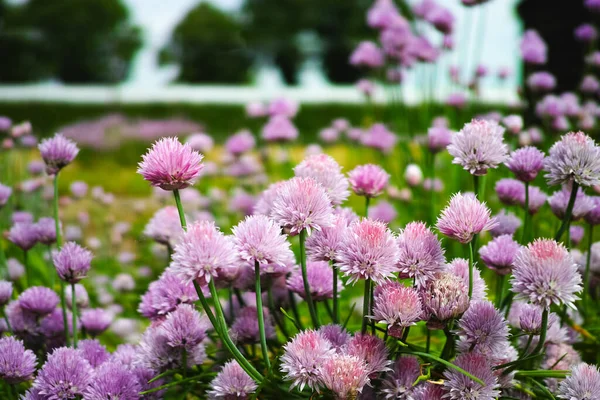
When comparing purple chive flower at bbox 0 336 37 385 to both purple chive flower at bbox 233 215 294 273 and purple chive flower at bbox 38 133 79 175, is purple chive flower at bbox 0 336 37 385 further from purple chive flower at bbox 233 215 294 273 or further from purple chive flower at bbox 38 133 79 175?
purple chive flower at bbox 233 215 294 273

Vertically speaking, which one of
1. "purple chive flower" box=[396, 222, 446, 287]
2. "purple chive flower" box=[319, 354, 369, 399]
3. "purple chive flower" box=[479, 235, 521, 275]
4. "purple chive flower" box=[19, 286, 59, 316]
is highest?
"purple chive flower" box=[396, 222, 446, 287]

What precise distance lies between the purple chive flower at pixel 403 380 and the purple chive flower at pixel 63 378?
53cm

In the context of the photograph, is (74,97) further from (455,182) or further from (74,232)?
(455,182)

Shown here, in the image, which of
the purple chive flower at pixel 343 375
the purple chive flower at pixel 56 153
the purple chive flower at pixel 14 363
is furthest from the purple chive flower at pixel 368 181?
the purple chive flower at pixel 14 363

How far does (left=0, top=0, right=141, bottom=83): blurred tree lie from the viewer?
1775 centimetres

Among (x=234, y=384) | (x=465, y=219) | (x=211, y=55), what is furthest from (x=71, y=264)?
(x=211, y=55)

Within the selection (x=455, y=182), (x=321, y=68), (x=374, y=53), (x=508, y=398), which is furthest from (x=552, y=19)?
(x=321, y=68)

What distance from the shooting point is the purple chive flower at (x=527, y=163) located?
3.80 feet

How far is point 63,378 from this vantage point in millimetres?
1044

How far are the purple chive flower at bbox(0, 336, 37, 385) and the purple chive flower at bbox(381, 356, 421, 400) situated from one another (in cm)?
67

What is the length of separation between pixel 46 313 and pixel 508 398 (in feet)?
3.32

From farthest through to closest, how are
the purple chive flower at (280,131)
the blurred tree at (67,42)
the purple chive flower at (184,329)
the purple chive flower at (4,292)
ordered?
the blurred tree at (67,42) < the purple chive flower at (280,131) < the purple chive flower at (4,292) < the purple chive flower at (184,329)

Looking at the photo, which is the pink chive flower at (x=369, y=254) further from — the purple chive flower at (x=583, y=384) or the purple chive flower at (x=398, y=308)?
the purple chive flower at (x=583, y=384)

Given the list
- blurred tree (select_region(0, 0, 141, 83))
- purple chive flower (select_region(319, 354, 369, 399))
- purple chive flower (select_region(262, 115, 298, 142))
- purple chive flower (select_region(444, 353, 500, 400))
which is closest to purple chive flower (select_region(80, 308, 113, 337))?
purple chive flower (select_region(319, 354, 369, 399))
